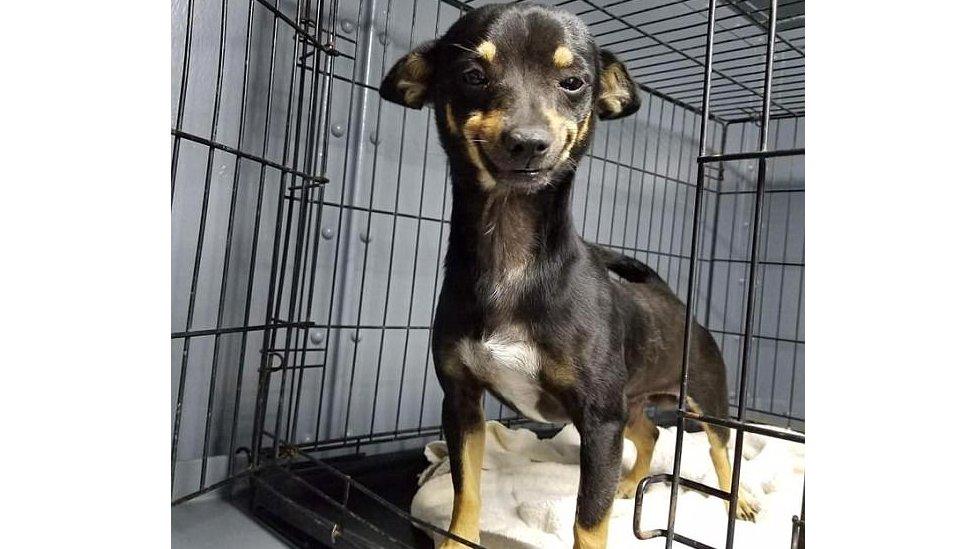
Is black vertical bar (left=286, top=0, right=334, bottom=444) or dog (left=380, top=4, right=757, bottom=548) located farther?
black vertical bar (left=286, top=0, right=334, bottom=444)

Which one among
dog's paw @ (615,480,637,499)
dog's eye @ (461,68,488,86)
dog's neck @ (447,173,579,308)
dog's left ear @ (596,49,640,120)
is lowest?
dog's paw @ (615,480,637,499)

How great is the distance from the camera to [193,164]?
1.27m

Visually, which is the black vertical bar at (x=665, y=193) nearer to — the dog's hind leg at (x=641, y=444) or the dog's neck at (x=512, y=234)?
the dog's hind leg at (x=641, y=444)

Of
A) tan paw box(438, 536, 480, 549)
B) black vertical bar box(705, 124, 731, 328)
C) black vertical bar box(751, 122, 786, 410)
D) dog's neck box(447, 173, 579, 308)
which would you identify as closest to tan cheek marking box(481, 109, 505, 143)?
dog's neck box(447, 173, 579, 308)

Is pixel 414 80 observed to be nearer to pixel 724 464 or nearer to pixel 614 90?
pixel 614 90

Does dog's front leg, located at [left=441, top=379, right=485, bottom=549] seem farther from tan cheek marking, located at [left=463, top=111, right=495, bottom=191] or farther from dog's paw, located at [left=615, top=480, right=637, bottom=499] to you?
dog's paw, located at [left=615, top=480, right=637, bottom=499]

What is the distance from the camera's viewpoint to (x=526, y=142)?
80 centimetres

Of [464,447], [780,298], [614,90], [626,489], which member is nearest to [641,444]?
[626,489]

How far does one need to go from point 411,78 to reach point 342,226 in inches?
23.8

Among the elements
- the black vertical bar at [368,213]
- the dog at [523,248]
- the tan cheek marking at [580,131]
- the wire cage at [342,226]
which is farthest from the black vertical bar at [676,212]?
the tan cheek marking at [580,131]

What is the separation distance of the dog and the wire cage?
182mm

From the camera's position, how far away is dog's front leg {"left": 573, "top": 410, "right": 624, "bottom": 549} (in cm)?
91
